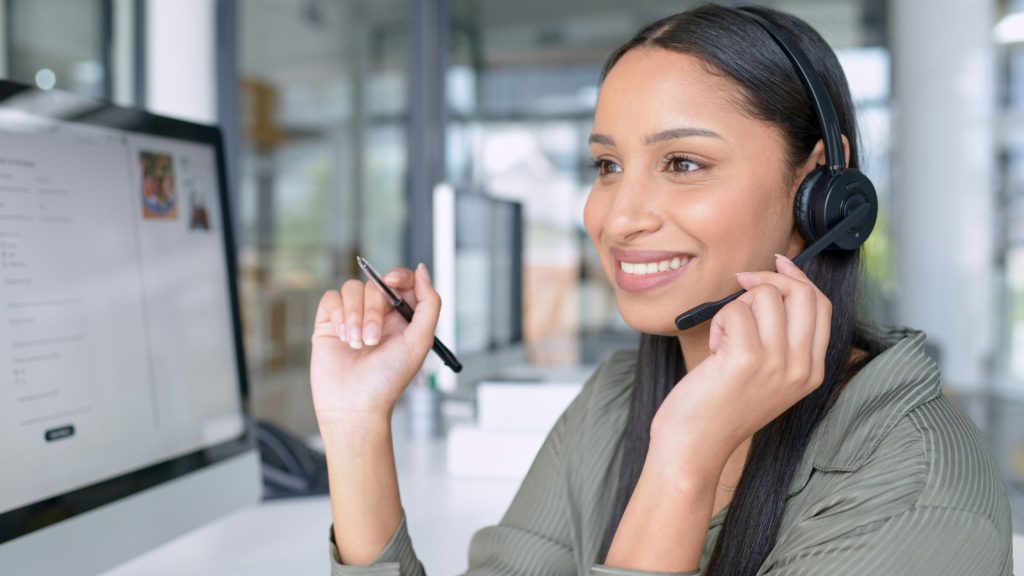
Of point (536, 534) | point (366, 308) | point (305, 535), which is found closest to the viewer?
point (366, 308)

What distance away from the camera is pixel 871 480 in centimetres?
72

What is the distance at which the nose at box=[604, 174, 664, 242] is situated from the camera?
0.88 m

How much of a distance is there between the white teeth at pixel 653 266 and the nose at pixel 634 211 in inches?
1.2

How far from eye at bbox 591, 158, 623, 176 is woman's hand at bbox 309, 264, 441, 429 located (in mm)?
240

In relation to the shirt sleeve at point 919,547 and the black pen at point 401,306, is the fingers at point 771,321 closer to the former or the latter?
the shirt sleeve at point 919,547

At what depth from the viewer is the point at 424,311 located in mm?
920

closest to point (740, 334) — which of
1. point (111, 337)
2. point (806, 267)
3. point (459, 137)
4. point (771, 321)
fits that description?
point (771, 321)

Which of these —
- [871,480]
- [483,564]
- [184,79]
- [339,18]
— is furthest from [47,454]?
[339,18]

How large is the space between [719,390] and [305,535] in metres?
0.75

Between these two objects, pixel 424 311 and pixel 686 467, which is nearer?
pixel 686 467

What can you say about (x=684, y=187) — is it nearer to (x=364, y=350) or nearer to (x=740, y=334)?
(x=740, y=334)

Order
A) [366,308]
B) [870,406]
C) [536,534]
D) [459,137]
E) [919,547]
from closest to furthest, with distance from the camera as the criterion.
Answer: [919,547] → [870,406] → [366,308] → [536,534] → [459,137]

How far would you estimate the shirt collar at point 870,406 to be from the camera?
767 millimetres

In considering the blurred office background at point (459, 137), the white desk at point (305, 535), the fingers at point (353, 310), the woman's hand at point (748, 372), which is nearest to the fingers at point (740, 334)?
the woman's hand at point (748, 372)
